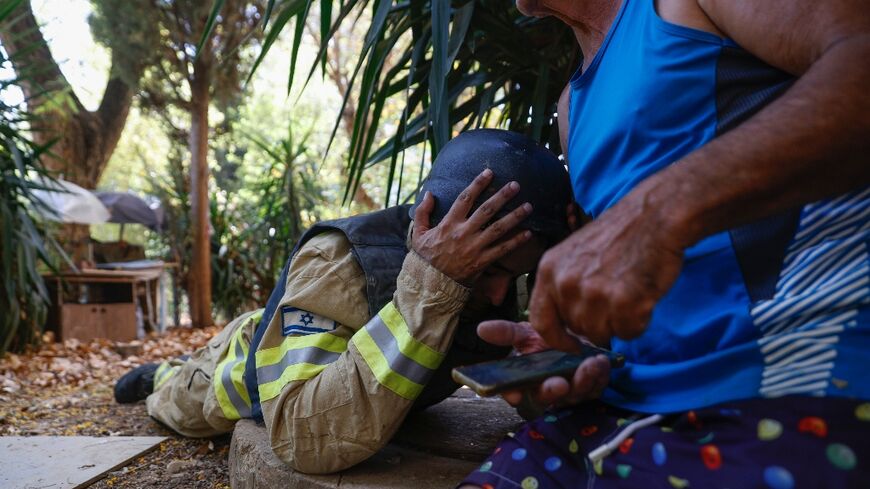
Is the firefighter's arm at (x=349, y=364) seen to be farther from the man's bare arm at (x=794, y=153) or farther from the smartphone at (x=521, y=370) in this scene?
the man's bare arm at (x=794, y=153)

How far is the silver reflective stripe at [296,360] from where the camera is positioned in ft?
6.11

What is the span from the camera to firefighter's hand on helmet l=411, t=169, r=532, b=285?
164 cm

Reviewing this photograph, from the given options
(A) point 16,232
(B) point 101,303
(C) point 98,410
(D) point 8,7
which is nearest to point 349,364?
(C) point 98,410

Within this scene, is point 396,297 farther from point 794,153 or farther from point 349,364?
point 794,153

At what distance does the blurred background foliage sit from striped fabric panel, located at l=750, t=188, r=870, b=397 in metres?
1.24

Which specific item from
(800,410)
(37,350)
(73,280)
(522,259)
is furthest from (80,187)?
(800,410)

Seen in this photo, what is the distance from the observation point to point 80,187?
10.3 m

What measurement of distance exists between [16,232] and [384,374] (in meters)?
5.18

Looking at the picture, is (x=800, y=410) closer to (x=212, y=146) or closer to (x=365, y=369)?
(x=365, y=369)

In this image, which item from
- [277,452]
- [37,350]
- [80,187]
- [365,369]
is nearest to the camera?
[365,369]

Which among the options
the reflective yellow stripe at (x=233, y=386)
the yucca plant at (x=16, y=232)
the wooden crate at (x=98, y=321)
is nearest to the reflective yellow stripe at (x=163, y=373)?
the reflective yellow stripe at (x=233, y=386)

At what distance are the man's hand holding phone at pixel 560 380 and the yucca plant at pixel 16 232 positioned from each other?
5386 millimetres

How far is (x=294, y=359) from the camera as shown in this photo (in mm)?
1872

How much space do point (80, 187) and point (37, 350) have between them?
468cm
